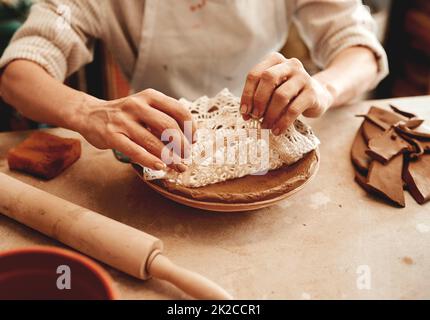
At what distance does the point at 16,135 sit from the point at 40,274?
54 centimetres

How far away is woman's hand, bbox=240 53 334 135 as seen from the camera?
30.3 inches

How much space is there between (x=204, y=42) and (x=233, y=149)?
51 centimetres

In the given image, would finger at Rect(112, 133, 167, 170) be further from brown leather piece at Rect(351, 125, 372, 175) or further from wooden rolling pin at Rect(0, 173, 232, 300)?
brown leather piece at Rect(351, 125, 372, 175)

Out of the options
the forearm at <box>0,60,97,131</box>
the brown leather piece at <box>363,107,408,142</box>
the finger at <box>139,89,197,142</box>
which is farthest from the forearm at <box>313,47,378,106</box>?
the forearm at <box>0,60,97,131</box>

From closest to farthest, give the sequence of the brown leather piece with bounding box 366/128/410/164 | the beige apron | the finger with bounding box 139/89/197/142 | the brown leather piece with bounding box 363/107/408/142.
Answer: the finger with bounding box 139/89/197/142 < the brown leather piece with bounding box 366/128/410/164 < the brown leather piece with bounding box 363/107/408/142 < the beige apron

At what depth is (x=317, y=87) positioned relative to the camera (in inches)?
34.2

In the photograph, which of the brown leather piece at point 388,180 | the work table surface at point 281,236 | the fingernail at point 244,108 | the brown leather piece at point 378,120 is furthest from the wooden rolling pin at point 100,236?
the brown leather piece at point 378,120

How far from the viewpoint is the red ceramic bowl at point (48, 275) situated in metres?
0.52

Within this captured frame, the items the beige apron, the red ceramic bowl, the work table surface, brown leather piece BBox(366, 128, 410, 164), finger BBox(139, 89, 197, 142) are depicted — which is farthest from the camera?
the beige apron

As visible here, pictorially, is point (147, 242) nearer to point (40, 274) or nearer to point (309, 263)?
point (40, 274)

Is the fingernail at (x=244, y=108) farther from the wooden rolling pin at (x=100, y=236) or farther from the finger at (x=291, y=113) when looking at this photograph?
the wooden rolling pin at (x=100, y=236)

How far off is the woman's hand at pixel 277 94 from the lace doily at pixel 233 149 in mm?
34

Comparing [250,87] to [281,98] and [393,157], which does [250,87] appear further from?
[393,157]

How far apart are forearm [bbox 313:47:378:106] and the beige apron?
9.7 inches
